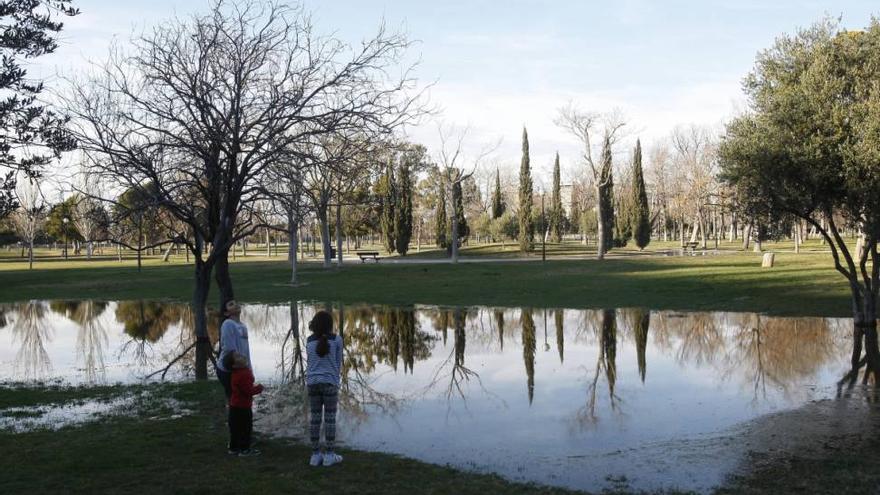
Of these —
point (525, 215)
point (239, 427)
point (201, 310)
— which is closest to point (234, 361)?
point (239, 427)

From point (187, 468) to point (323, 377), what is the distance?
1836 mm

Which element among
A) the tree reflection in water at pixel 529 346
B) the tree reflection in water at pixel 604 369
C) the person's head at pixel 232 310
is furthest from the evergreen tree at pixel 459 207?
the person's head at pixel 232 310

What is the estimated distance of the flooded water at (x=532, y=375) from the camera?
9.14 m

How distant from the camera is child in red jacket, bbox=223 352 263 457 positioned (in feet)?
29.1

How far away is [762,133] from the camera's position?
1814 cm

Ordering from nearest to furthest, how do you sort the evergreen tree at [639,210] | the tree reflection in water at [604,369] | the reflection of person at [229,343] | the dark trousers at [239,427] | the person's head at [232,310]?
the dark trousers at [239,427], the reflection of person at [229,343], the person's head at [232,310], the tree reflection in water at [604,369], the evergreen tree at [639,210]

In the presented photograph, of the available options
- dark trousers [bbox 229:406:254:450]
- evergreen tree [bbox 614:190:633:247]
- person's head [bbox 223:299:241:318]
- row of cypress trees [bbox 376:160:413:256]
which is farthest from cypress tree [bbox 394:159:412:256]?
dark trousers [bbox 229:406:254:450]

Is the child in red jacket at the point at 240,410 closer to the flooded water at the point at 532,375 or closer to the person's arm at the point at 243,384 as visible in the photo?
the person's arm at the point at 243,384

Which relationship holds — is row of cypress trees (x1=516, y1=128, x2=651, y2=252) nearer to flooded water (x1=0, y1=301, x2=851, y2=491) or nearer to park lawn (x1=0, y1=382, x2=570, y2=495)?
flooded water (x1=0, y1=301, x2=851, y2=491)

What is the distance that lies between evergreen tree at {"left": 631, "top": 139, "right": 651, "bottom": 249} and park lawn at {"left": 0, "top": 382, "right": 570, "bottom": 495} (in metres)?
64.6

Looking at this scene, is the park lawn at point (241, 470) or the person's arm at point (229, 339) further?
the person's arm at point (229, 339)

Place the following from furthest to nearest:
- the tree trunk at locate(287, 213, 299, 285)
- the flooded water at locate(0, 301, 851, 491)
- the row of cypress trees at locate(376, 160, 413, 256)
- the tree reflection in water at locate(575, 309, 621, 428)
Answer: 1. the row of cypress trees at locate(376, 160, 413, 256)
2. the tree trunk at locate(287, 213, 299, 285)
3. the tree reflection in water at locate(575, 309, 621, 428)
4. the flooded water at locate(0, 301, 851, 491)

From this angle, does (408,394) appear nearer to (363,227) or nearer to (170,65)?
(170,65)

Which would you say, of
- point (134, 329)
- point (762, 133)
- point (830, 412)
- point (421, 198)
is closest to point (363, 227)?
point (421, 198)
